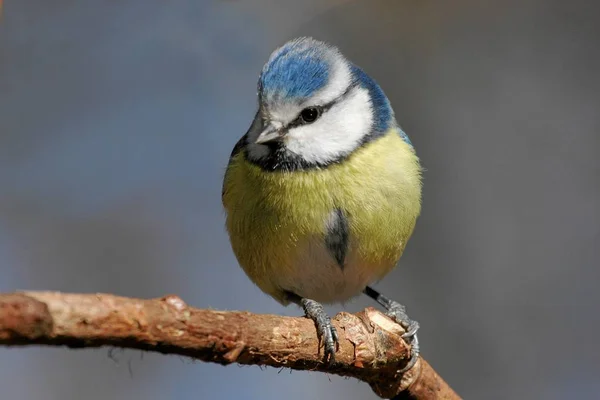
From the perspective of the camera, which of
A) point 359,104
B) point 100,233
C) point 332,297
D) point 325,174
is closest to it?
point 325,174

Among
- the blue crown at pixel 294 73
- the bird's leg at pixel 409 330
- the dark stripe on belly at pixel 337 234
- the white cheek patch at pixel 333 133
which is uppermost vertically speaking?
the blue crown at pixel 294 73

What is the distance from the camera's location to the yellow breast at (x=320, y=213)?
2049 mm

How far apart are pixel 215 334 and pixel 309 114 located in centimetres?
88

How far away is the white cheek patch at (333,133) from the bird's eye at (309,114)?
0.5 inches

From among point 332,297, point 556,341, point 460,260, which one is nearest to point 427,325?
point 460,260

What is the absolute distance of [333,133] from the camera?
6.91ft

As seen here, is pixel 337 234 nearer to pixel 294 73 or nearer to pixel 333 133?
pixel 333 133

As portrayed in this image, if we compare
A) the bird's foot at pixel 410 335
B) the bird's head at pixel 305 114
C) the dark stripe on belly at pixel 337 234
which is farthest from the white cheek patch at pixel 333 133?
the bird's foot at pixel 410 335

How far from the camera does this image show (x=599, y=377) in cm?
321

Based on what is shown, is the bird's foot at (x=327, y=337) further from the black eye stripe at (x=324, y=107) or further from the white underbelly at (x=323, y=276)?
the black eye stripe at (x=324, y=107)

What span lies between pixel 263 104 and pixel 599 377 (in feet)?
6.56

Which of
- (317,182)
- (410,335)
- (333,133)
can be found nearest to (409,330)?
(410,335)

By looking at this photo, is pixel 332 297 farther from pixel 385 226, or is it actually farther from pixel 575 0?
pixel 575 0

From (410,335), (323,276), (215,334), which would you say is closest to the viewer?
(215,334)
